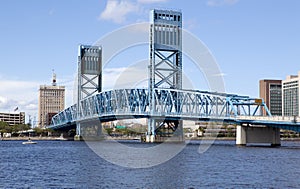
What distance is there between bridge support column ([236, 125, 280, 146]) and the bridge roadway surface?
2094 mm

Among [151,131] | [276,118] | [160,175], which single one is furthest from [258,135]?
[160,175]

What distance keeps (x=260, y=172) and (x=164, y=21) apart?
108209 millimetres

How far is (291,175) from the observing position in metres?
58.5

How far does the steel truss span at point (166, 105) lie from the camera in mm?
131000

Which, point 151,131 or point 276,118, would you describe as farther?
point 151,131

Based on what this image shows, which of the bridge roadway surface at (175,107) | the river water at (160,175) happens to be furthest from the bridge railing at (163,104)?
the river water at (160,175)

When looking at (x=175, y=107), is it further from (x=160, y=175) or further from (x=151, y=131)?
(x=160, y=175)

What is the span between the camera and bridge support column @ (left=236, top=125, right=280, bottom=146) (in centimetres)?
12412

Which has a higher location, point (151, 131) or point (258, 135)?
point (258, 135)

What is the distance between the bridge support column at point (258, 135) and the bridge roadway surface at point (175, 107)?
2094 mm

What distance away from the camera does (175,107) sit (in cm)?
14888

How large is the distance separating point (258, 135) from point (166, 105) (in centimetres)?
3237

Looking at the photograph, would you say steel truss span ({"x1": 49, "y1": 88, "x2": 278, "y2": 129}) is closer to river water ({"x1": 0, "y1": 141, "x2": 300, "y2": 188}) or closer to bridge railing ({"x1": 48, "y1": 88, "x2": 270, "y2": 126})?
bridge railing ({"x1": 48, "y1": 88, "x2": 270, "y2": 126})

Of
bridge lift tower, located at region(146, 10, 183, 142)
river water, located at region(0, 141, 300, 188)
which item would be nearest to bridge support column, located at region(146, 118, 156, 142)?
bridge lift tower, located at region(146, 10, 183, 142)
